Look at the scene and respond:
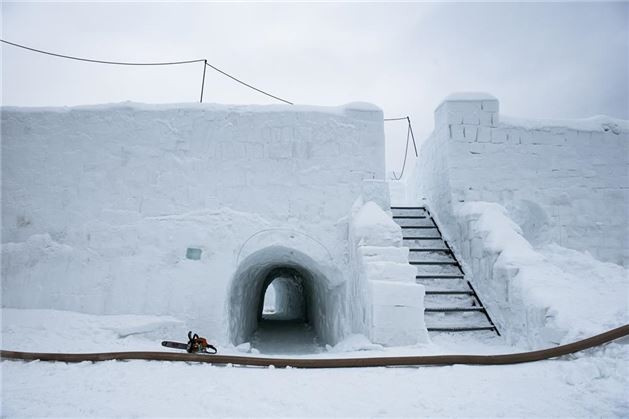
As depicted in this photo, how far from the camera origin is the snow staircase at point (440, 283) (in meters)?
5.95

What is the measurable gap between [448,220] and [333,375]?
16.3 ft

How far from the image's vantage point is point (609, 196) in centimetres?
756

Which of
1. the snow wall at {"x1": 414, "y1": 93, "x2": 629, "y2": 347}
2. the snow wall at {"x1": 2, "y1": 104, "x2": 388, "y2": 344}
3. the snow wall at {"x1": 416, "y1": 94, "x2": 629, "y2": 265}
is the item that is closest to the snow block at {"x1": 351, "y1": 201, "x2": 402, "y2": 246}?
the snow wall at {"x1": 2, "y1": 104, "x2": 388, "y2": 344}

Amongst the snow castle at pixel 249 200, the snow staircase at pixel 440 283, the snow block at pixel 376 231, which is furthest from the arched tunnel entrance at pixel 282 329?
the snow staircase at pixel 440 283

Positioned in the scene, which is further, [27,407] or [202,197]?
[202,197]

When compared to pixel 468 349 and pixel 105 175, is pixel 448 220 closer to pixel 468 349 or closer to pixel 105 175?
pixel 468 349

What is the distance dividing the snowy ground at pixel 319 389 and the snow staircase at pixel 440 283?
2406mm

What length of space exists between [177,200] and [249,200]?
1.17 meters

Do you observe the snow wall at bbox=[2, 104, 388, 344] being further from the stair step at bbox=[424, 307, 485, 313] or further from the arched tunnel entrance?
the stair step at bbox=[424, 307, 485, 313]

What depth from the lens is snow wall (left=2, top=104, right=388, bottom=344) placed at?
253 inches

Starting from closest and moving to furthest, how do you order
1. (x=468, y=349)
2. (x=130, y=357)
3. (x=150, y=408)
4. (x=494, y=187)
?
(x=150, y=408), (x=130, y=357), (x=468, y=349), (x=494, y=187)

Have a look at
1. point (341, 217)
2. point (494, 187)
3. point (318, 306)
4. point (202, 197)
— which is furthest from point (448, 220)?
point (202, 197)

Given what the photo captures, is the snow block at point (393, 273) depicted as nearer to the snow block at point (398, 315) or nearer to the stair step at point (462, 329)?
the snow block at point (398, 315)

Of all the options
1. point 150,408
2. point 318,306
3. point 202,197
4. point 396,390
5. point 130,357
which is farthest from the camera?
point 318,306
